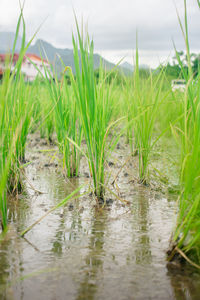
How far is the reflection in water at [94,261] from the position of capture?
0.85m

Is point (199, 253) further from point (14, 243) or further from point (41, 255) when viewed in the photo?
point (14, 243)

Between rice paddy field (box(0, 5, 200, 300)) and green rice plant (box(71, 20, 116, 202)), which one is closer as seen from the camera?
rice paddy field (box(0, 5, 200, 300))

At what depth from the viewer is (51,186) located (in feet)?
6.22

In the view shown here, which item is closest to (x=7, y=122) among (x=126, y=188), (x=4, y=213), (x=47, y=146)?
(x=4, y=213)

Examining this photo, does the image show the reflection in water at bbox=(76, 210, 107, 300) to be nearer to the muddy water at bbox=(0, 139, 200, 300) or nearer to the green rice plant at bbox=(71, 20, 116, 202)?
the muddy water at bbox=(0, 139, 200, 300)

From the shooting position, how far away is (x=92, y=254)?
1042mm

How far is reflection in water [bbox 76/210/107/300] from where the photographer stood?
2.77 ft

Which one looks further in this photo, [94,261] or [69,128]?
[69,128]

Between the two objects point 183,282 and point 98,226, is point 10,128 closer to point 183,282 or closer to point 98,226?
point 98,226

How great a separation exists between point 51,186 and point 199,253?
1.09m

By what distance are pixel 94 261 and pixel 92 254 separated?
45 mm

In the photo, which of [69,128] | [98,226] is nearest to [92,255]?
[98,226]

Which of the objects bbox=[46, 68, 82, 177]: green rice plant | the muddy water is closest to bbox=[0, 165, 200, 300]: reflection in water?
the muddy water

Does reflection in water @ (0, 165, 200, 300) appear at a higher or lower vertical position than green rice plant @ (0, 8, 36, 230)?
lower
